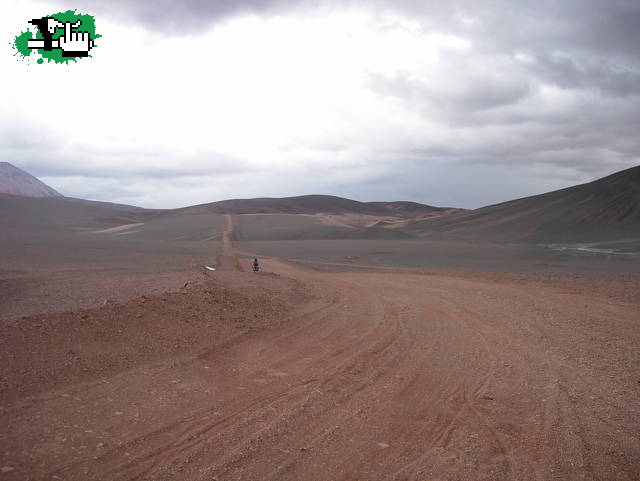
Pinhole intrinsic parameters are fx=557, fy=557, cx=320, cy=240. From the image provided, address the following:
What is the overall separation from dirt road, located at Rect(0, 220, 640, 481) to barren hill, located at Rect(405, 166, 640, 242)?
5808 cm

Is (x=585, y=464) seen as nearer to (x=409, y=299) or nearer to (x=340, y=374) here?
(x=340, y=374)

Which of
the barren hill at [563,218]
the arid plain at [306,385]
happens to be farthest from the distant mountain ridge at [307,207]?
the arid plain at [306,385]

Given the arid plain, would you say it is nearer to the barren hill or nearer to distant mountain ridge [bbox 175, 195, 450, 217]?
the barren hill

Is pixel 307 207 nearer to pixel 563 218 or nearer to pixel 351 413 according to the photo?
pixel 563 218

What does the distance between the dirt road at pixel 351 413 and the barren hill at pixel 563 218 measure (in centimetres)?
5808

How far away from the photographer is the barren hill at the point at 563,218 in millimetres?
66606

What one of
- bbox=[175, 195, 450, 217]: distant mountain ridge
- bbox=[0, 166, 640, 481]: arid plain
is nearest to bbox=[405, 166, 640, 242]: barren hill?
bbox=[0, 166, 640, 481]: arid plain

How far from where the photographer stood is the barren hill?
66.6 meters

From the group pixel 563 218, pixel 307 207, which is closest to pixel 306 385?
pixel 563 218

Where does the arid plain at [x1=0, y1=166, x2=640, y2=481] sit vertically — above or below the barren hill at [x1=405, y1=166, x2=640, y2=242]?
below

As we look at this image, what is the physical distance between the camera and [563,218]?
7288cm

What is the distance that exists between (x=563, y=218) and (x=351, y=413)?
73.7 m

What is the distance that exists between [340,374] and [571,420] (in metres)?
3.06

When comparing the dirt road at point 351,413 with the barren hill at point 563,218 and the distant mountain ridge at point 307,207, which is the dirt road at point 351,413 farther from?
the distant mountain ridge at point 307,207
